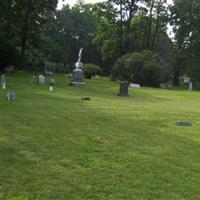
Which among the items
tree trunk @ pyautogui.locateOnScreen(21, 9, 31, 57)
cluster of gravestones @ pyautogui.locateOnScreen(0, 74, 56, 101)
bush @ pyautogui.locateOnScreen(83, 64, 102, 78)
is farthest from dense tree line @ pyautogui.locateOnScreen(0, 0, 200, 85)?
cluster of gravestones @ pyautogui.locateOnScreen(0, 74, 56, 101)

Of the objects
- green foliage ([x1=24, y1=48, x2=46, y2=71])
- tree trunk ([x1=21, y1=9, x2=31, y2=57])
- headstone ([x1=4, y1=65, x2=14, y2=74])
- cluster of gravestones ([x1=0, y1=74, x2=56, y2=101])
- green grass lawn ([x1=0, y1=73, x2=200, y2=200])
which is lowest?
green grass lawn ([x1=0, y1=73, x2=200, y2=200])

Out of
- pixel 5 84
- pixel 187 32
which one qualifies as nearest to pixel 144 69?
pixel 187 32

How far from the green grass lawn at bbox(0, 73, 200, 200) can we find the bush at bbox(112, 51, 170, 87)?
84.9ft

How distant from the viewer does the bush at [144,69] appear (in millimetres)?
37000

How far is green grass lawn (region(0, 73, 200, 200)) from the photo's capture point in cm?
526

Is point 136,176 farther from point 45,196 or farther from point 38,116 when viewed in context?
point 38,116

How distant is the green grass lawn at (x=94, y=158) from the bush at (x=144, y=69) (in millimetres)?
25883

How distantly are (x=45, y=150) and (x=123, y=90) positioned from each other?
14577 mm

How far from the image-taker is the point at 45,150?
7035 millimetres

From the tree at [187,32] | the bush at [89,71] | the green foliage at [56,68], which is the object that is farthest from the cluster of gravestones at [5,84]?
the tree at [187,32]

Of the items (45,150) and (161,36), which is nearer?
(45,150)

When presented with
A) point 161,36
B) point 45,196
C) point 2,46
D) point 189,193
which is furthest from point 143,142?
point 161,36

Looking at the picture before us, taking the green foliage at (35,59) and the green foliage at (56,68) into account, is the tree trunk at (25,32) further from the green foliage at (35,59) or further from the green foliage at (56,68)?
the green foliage at (56,68)

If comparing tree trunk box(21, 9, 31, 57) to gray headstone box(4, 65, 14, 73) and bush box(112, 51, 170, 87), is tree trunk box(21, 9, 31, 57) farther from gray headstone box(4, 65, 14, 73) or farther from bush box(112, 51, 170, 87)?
bush box(112, 51, 170, 87)
